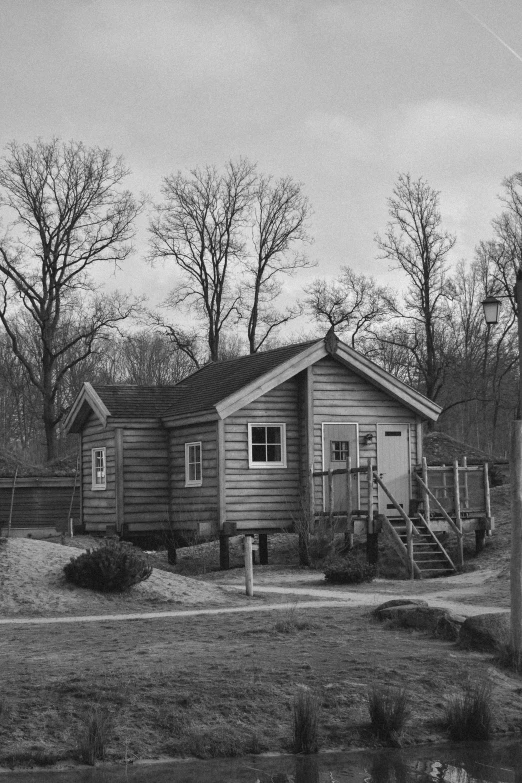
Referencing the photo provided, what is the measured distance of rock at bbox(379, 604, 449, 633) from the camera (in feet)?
53.2

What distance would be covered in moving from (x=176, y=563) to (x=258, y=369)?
246 inches

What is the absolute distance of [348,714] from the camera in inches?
485

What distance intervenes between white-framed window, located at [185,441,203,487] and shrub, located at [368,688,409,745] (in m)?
20.0

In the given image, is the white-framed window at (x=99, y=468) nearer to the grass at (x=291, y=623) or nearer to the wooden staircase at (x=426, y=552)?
the wooden staircase at (x=426, y=552)

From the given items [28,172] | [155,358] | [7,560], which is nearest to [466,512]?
[7,560]

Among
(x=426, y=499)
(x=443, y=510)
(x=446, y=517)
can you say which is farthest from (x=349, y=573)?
(x=426, y=499)

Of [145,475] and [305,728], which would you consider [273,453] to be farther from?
[305,728]

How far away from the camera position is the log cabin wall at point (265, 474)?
30.9 metres

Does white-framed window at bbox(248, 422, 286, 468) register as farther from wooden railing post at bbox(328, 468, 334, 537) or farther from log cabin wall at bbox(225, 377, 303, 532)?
wooden railing post at bbox(328, 468, 334, 537)

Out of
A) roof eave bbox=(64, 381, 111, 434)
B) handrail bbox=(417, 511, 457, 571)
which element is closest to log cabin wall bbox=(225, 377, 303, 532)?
handrail bbox=(417, 511, 457, 571)

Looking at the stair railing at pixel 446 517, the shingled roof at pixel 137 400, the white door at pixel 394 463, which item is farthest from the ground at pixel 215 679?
the shingled roof at pixel 137 400

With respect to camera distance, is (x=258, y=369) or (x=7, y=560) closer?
(x=7, y=560)

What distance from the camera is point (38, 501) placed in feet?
141

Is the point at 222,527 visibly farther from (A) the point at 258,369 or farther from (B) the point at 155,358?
(B) the point at 155,358
